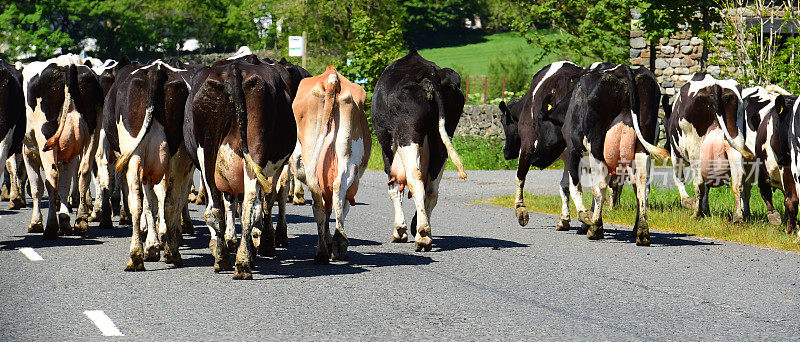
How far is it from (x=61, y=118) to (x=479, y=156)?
54.1ft

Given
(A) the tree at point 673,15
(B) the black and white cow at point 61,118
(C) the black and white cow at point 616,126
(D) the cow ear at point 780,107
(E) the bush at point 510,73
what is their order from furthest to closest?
1. (E) the bush at point 510,73
2. (A) the tree at point 673,15
3. (D) the cow ear at point 780,107
4. (B) the black and white cow at point 61,118
5. (C) the black and white cow at point 616,126

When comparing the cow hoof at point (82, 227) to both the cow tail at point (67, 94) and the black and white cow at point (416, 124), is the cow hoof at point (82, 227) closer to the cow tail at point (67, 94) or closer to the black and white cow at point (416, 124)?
the cow tail at point (67, 94)

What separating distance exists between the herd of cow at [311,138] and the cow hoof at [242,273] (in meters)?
0.03

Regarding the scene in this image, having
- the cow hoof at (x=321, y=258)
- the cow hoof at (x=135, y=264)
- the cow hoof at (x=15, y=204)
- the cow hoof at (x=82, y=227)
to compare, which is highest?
the cow hoof at (x=135, y=264)

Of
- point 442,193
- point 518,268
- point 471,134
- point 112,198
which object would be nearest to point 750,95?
point 518,268

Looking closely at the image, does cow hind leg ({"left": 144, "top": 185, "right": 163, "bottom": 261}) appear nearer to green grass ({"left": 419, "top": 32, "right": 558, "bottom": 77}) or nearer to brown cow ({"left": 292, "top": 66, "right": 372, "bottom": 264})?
brown cow ({"left": 292, "top": 66, "right": 372, "bottom": 264})

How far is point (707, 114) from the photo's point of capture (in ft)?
44.2

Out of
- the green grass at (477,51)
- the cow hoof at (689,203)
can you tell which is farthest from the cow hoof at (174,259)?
the green grass at (477,51)

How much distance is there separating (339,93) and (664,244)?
397 cm

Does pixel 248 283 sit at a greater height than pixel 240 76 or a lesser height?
lesser

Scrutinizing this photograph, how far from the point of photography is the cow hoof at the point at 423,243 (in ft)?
36.2

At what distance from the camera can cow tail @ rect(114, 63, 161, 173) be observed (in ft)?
32.0

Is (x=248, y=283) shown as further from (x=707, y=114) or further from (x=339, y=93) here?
(x=707, y=114)

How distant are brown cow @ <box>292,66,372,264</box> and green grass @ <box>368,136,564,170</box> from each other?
1555cm
